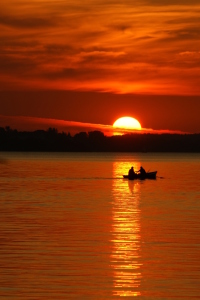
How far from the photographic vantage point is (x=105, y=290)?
2169 cm

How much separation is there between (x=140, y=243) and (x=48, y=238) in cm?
400

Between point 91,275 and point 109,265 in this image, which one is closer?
point 91,275

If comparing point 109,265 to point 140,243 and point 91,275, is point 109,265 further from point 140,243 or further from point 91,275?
point 140,243

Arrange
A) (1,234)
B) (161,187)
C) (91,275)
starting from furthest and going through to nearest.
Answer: (161,187) < (1,234) < (91,275)

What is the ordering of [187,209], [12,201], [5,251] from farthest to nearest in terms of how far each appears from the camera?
[12,201], [187,209], [5,251]

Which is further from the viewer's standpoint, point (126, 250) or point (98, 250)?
point (126, 250)

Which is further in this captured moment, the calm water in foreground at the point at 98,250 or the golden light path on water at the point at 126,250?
the golden light path on water at the point at 126,250

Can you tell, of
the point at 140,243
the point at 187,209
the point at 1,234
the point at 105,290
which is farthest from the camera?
the point at 187,209

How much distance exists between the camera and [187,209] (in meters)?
46.9

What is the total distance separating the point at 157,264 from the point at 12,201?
27.1 m

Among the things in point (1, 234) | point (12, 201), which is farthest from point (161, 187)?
point (1, 234)

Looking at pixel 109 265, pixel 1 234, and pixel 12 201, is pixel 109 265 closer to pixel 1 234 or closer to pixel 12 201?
pixel 1 234

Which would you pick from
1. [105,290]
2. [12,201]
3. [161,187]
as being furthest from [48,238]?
[161,187]

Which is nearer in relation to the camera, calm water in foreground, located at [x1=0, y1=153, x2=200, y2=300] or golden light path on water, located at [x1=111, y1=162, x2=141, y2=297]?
calm water in foreground, located at [x1=0, y1=153, x2=200, y2=300]
